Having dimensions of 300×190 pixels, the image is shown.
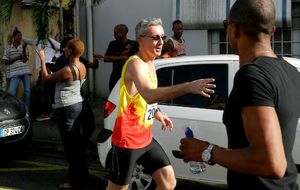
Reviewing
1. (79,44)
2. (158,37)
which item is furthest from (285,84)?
(79,44)

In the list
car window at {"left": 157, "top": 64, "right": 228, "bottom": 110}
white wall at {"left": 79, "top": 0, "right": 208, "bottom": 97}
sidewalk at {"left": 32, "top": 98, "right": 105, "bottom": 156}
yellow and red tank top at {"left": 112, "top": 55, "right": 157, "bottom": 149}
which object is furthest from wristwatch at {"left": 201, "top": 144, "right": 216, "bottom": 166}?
white wall at {"left": 79, "top": 0, "right": 208, "bottom": 97}

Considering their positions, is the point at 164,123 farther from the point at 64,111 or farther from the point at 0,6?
the point at 0,6

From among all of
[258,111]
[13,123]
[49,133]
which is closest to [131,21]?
[49,133]

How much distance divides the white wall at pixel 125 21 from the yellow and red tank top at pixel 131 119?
22.8 feet

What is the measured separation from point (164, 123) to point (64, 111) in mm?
1706

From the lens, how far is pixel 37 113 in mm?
11258

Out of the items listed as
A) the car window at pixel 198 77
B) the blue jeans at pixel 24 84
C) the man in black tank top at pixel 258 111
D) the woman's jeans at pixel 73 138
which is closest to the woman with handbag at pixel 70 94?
the woman's jeans at pixel 73 138

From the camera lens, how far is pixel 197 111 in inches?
211

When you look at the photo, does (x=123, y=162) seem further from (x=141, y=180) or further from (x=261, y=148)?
(x=261, y=148)

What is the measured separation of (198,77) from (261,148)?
3496 mm

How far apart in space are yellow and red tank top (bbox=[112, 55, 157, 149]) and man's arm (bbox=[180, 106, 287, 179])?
216 cm

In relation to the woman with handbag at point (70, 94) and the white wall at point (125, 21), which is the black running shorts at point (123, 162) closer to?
the woman with handbag at point (70, 94)

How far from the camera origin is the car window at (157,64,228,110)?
533cm

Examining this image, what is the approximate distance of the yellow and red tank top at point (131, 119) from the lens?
4.32 meters
